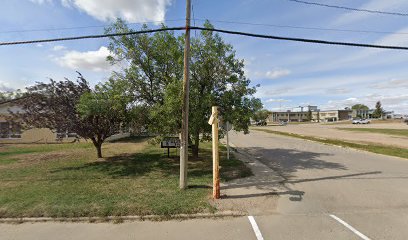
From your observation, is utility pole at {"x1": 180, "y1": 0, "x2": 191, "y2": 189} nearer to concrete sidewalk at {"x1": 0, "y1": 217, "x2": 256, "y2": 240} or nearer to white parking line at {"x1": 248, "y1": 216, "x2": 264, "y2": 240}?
concrete sidewalk at {"x1": 0, "y1": 217, "x2": 256, "y2": 240}

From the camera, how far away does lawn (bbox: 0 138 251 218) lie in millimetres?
6199

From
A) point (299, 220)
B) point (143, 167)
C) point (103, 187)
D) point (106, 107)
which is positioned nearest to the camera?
point (299, 220)

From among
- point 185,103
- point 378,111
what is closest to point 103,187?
point 185,103

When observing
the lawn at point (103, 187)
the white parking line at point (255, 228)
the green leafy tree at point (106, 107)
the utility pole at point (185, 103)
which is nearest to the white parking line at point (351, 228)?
the white parking line at point (255, 228)

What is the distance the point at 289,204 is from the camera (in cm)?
664

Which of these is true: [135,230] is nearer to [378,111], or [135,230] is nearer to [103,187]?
[103,187]

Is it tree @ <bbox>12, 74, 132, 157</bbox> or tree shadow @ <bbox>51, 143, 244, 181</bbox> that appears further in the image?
tree @ <bbox>12, 74, 132, 157</bbox>

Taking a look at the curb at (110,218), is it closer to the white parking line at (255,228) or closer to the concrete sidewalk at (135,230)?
the concrete sidewalk at (135,230)

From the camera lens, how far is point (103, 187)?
8.19 m

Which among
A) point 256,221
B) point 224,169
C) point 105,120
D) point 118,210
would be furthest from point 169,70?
point 256,221

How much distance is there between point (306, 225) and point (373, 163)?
8990mm

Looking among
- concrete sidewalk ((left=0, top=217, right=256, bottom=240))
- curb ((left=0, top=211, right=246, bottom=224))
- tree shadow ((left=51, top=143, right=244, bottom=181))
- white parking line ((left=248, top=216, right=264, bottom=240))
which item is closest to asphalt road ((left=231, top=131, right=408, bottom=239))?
white parking line ((left=248, top=216, right=264, bottom=240))

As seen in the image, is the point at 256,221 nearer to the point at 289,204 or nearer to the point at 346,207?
the point at 289,204

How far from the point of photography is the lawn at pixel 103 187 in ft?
20.3
